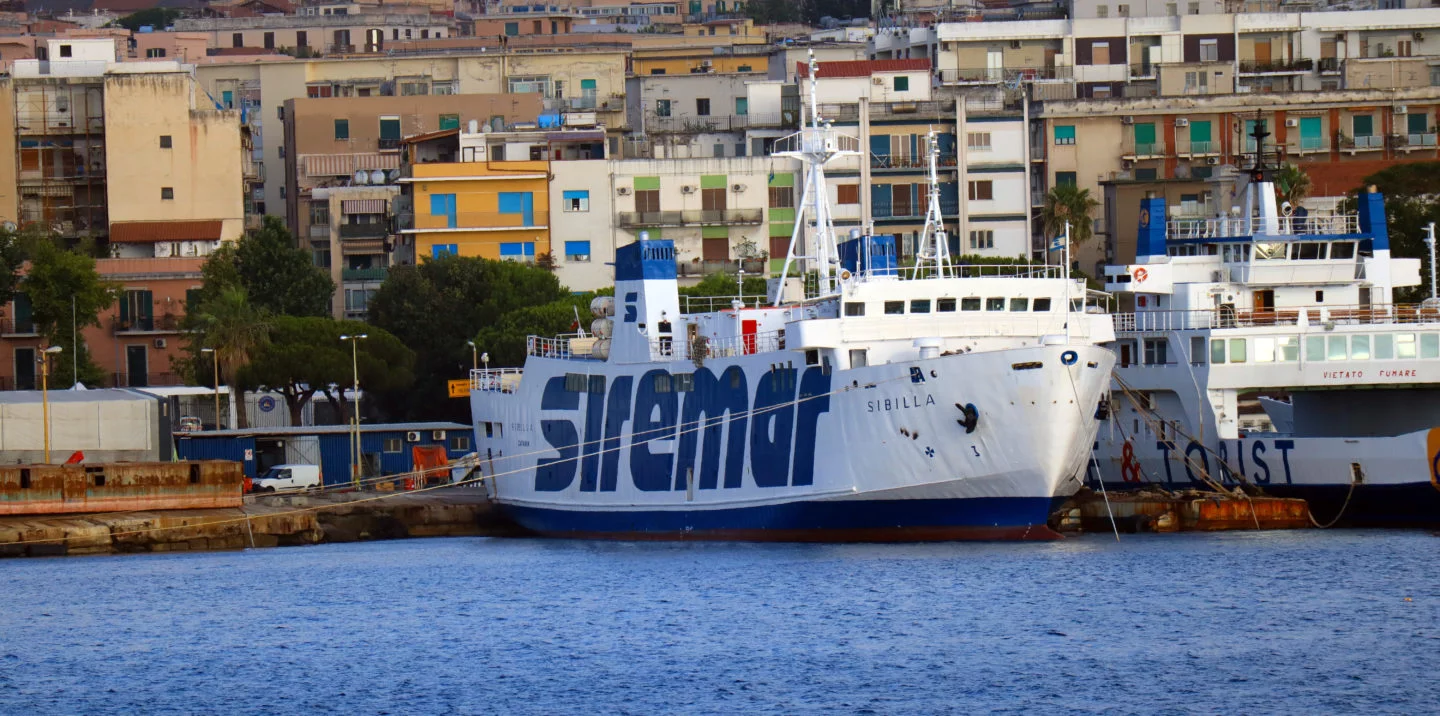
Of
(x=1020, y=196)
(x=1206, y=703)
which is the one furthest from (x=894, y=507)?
(x=1020, y=196)

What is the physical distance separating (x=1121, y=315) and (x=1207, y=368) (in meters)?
3.87

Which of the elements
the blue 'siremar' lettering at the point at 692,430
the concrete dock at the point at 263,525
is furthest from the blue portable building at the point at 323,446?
the blue 'siremar' lettering at the point at 692,430

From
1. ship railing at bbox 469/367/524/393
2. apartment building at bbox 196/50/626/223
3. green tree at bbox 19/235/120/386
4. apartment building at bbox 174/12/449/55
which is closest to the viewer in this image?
ship railing at bbox 469/367/524/393

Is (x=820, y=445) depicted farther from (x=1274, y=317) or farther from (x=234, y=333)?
(x=234, y=333)

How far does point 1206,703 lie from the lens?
1502 inches

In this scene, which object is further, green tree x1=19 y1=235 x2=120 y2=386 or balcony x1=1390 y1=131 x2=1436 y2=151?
balcony x1=1390 y1=131 x2=1436 y2=151

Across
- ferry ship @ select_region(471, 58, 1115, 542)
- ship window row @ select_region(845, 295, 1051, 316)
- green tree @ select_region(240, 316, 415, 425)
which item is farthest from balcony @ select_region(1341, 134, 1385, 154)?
ship window row @ select_region(845, 295, 1051, 316)

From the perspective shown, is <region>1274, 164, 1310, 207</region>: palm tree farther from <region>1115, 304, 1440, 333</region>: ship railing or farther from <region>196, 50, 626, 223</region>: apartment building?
<region>196, 50, 626, 223</region>: apartment building

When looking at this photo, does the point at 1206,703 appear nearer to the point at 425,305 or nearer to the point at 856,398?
the point at 856,398

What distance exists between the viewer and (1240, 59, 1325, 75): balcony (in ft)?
393

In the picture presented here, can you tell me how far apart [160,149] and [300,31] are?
56.5m

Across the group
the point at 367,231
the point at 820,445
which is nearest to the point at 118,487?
the point at 820,445

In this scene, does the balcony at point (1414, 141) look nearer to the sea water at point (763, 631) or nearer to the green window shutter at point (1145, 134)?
the green window shutter at point (1145, 134)

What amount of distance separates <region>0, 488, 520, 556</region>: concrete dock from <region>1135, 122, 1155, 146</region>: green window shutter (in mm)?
45975
